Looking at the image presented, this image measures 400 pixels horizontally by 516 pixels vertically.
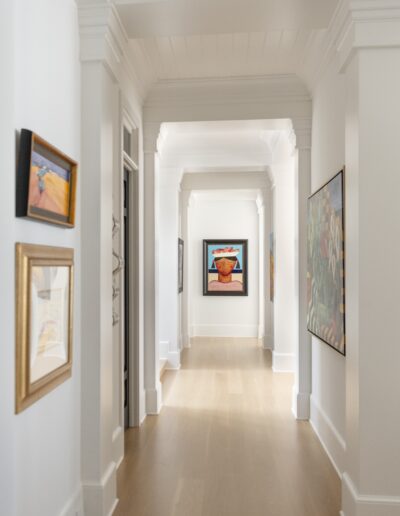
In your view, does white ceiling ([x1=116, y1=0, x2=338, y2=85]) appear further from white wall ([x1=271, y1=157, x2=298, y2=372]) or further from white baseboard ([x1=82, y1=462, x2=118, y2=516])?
white baseboard ([x1=82, y1=462, x2=118, y2=516])

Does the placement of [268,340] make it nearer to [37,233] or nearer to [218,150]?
[218,150]

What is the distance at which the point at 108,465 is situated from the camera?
250 centimetres

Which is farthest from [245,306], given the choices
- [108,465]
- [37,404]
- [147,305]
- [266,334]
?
[37,404]

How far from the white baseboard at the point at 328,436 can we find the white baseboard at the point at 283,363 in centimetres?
202

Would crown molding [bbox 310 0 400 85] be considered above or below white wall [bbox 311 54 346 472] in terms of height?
above

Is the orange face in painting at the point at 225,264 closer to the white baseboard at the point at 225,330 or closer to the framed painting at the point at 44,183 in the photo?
the white baseboard at the point at 225,330

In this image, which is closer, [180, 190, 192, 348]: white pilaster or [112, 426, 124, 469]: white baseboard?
[112, 426, 124, 469]: white baseboard

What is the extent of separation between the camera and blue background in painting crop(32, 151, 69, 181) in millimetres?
1714

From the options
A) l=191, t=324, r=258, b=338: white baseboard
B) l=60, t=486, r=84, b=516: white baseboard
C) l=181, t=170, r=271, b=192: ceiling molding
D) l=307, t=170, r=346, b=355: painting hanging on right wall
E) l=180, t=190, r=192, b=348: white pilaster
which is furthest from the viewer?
l=191, t=324, r=258, b=338: white baseboard

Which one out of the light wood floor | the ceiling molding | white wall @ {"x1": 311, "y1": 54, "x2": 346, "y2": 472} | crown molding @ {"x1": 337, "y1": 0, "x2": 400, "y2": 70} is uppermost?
the ceiling molding

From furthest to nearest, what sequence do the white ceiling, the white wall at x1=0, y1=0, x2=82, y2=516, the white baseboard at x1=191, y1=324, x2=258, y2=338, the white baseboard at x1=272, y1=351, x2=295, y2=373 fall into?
the white baseboard at x1=191, y1=324, x2=258, y2=338, the white baseboard at x1=272, y1=351, x2=295, y2=373, the white ceiling, the white wall at x1=0, y1=0, x2=82, y2=516

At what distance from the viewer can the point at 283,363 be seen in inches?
234

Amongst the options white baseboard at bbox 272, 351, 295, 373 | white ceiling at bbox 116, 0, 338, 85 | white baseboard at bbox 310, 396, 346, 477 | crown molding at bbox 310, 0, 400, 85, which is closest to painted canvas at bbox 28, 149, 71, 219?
white ceiling at bbox 116, 0, 338, 85

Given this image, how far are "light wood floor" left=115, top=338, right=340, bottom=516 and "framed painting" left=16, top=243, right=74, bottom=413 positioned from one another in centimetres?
111
